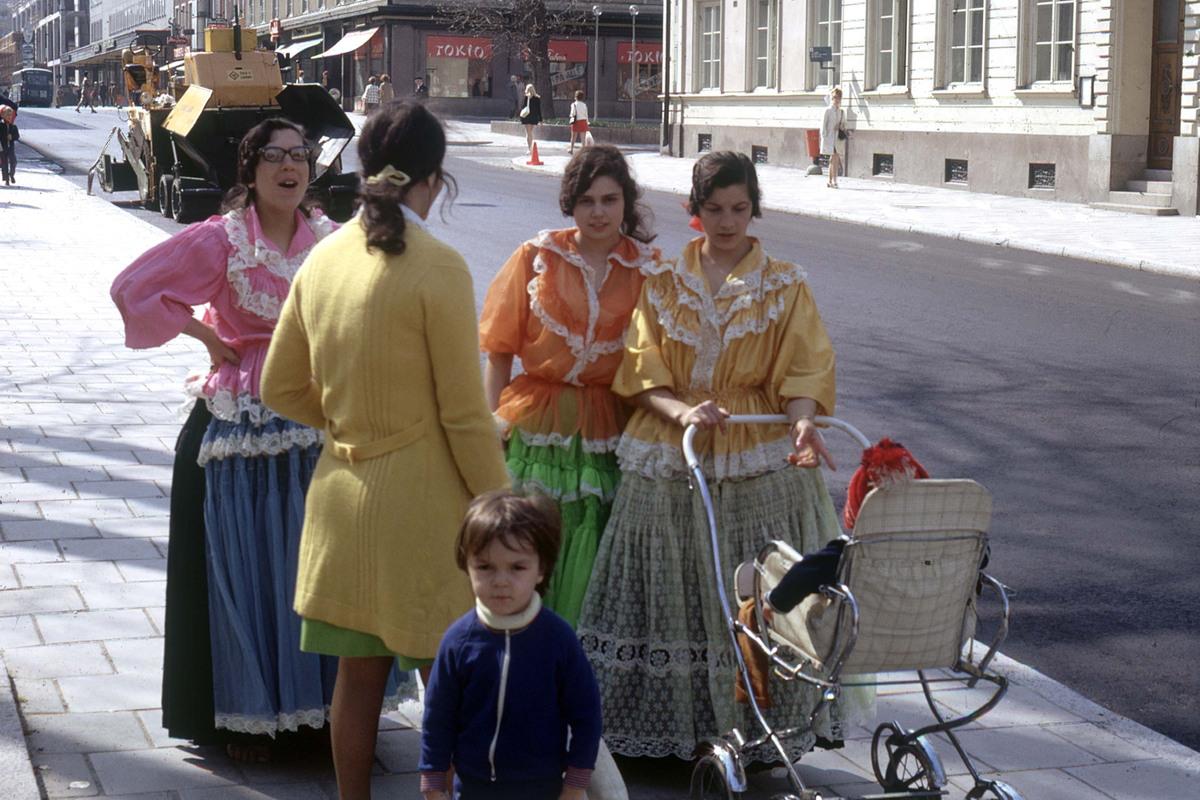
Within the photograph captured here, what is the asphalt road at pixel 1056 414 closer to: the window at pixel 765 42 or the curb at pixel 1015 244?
the curb at pixel 1015 244

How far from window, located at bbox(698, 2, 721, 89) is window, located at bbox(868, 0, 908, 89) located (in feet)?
24.4

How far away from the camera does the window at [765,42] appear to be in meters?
37.9

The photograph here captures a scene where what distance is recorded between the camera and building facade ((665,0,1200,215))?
26.1 meters

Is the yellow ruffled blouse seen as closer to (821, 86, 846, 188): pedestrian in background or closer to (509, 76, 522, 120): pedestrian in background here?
(821, 86, 846, 188): pedestrian in background

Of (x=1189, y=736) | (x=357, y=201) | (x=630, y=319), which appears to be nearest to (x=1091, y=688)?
(x=1189, y=736)

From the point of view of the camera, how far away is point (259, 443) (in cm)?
468

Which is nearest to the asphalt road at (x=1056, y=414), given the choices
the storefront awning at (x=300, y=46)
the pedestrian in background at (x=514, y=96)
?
the pedestrian in background at (x=514, y=96)

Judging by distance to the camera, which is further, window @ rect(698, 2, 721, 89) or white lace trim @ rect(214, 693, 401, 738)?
window @ rect(698, 2, 721, 89)

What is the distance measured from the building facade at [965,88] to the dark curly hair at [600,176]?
2078 centimetres

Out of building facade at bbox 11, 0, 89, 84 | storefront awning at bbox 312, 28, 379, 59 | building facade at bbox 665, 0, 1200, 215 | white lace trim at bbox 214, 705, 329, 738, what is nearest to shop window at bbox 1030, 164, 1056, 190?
building facade at bbox 665, 0, 1200, 215

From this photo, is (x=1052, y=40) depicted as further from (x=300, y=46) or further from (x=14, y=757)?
(x=300, y=46)

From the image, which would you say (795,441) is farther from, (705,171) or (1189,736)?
(1189,736)

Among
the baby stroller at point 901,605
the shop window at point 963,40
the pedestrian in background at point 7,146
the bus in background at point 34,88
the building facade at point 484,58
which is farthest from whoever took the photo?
the bus in background at point 34,88

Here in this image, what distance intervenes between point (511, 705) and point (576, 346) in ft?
5.90
